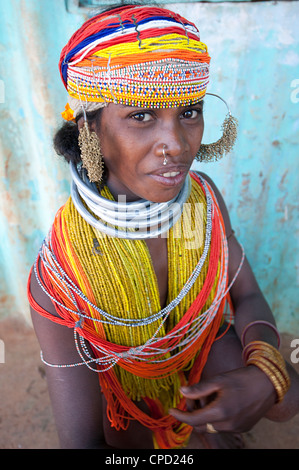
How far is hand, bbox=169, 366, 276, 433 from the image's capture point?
3.62 feet

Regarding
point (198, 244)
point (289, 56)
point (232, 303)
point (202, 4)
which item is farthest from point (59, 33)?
point (232, 303)

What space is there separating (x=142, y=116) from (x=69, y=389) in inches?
37.9

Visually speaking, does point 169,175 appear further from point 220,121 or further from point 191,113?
point 220,121

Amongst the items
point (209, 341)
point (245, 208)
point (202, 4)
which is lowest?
point (209, 341)

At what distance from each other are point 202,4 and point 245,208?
1133mm

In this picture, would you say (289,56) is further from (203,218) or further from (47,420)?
(47,420)

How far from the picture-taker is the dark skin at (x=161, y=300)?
3.64 ft

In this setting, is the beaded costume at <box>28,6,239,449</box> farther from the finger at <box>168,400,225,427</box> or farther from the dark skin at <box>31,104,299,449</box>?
the finger at <box>168,400,225,427</box>

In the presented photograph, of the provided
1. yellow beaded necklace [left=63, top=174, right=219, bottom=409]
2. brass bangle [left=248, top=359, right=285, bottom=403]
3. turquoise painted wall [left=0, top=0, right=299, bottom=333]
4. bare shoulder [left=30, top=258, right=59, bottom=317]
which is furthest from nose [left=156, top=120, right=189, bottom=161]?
turquoise painted wall [left=0, top=0, right=299, bottom=333]

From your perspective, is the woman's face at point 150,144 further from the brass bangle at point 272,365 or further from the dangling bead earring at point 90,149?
the brass bangle at point 272,365

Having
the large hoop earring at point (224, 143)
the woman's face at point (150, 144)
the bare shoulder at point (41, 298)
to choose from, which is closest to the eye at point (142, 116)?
the woman's face at point (150, 144)

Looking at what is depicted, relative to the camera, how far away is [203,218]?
1612 millimetres

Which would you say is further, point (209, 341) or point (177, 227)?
point (209, 341)

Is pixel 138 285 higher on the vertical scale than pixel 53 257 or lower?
lower
